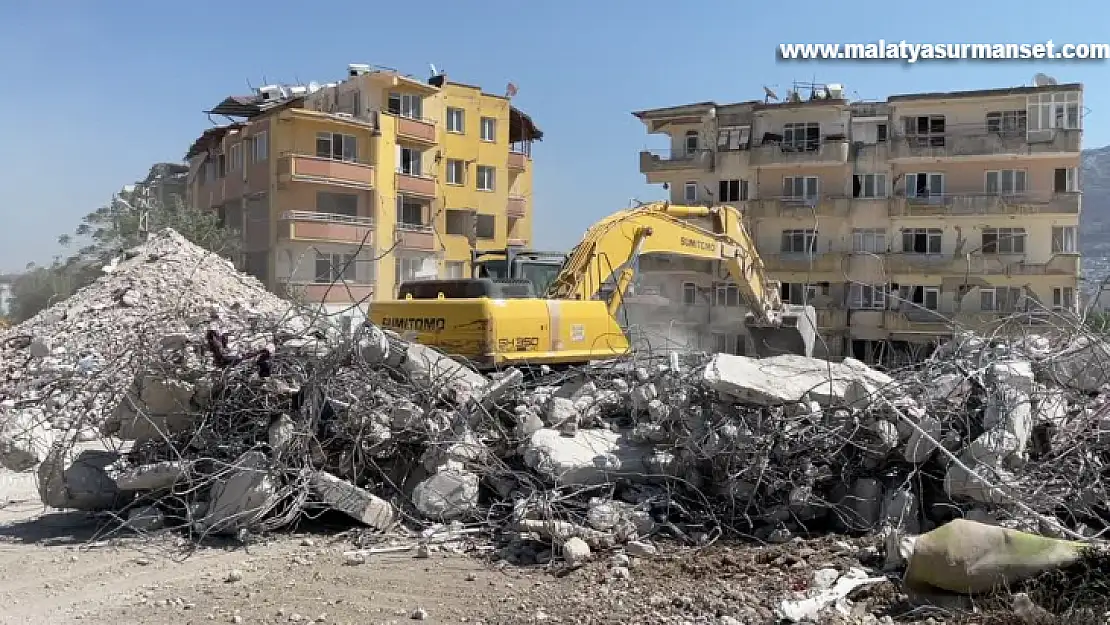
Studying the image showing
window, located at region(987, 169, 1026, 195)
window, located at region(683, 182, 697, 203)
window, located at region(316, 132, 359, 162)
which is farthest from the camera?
window, located at region(683, 182, 697, 203)

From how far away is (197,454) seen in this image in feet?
22.6

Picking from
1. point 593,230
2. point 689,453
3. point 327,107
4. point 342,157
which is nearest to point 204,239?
point 342,157

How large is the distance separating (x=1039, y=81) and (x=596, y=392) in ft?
102

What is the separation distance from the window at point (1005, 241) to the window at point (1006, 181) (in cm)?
130

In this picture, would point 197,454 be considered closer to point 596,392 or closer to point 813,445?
point 596,392

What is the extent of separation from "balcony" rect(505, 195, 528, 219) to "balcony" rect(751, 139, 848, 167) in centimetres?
1072

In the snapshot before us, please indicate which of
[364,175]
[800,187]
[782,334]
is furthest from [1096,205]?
[782,334]

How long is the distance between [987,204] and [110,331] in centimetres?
2865

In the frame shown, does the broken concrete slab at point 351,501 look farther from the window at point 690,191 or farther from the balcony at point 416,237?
the window at point 690,191

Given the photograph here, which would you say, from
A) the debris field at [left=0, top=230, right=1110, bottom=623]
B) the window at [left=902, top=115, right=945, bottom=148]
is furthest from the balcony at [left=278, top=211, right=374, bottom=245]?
the debris field at [left=0, top=230, right=1110, bottom=623]

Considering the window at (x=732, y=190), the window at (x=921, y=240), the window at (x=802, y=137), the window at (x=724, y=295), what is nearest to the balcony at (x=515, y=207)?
the window at (x=732, y=190)

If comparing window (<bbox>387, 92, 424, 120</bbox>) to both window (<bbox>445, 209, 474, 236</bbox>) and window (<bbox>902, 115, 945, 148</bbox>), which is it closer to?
window (<bbox>445, 209, 474, 236</bbox>)

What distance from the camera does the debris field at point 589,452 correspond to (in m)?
6.04

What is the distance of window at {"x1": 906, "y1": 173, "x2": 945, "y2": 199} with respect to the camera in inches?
1345
